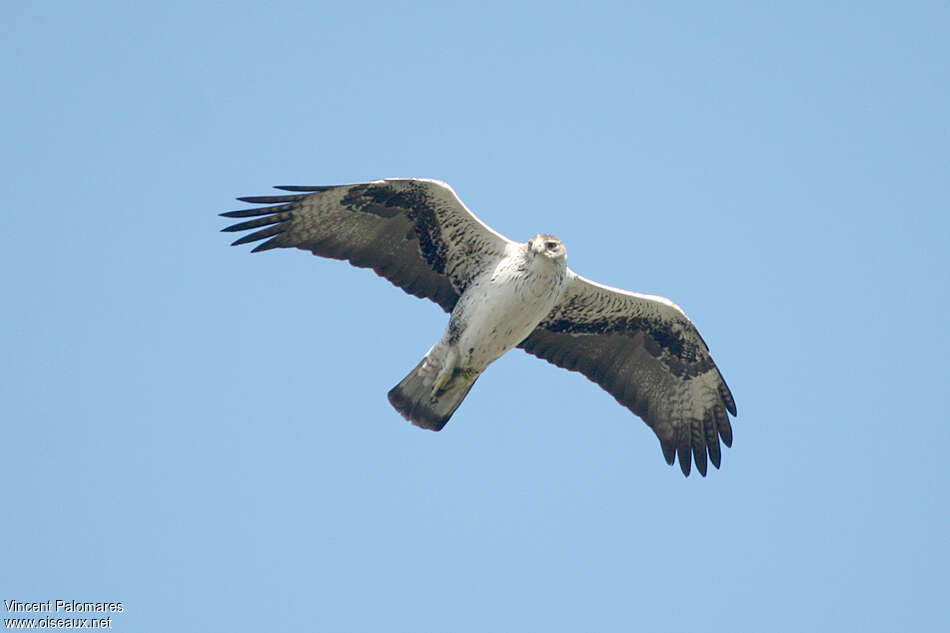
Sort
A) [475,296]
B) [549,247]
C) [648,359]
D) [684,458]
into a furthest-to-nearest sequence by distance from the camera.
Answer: [684,458] < [648,359] < [475,296] < [549,247]

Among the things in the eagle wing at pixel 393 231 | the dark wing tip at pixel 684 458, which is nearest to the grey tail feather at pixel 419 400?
the eagle wing at pixel 393 231

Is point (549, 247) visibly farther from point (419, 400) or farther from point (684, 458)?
point (684, 458)

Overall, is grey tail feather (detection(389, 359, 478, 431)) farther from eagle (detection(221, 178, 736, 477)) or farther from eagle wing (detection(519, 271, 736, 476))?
eagle wing (detection(519, 271, 736, 476))

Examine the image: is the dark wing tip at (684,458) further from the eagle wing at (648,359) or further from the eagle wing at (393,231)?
the eagle wing at (393,231)

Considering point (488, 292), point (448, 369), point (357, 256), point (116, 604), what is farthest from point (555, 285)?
point (116, 604)

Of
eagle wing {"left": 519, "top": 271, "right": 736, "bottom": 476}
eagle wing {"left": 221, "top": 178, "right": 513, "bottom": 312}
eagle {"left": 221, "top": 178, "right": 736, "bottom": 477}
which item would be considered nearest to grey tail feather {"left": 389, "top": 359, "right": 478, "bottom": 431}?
eagle {"left": 221, "top": 178, "right": 736, "bottom": 477}

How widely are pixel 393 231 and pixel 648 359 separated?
2868 millimetres

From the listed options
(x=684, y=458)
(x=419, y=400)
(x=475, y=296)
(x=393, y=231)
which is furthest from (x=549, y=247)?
(x=684, y=458)

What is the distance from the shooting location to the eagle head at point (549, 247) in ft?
32.1

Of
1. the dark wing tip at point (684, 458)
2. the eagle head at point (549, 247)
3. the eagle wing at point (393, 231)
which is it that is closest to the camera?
the eagle head at point (549, 247)

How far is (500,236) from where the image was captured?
10305mm

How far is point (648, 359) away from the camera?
11.5m

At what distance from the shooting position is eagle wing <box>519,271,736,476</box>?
11.0 metres

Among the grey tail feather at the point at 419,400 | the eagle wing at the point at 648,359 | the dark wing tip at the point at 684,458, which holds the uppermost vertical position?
the eagle wing at the point at 648,359
